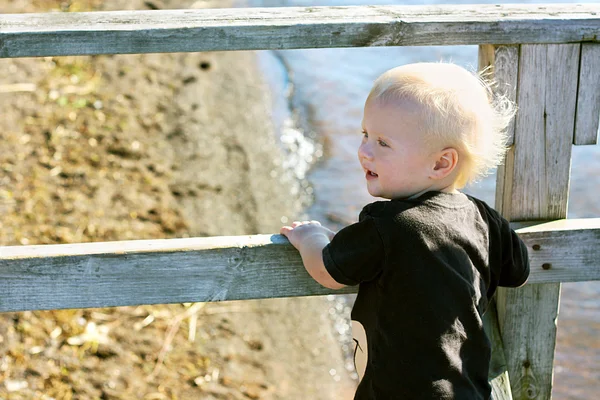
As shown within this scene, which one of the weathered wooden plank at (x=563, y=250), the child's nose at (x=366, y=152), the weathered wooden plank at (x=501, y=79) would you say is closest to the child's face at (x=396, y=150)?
the child's nose at (x=366, y=152)

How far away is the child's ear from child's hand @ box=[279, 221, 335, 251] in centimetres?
31

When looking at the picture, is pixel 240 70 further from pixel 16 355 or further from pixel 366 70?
pixel 16 355

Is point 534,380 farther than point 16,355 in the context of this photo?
No

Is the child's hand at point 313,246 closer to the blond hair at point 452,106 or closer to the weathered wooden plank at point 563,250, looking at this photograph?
the blond hair at point 452,106

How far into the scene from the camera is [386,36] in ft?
6.98

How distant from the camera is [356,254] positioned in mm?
1868

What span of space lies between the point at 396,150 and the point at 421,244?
0.23m

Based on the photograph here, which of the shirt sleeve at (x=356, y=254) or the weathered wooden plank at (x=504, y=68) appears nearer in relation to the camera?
the shirt sleeve at (x=356, y=254)

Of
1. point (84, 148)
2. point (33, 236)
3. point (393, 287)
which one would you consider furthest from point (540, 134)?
point (84, 148)

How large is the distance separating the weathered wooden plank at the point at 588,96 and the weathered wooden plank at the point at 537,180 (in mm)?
18

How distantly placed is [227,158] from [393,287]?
4.26 m

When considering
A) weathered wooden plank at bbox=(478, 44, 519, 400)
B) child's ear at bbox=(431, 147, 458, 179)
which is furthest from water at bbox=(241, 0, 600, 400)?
child's ear at bbox=(431, 147, 458, 179)

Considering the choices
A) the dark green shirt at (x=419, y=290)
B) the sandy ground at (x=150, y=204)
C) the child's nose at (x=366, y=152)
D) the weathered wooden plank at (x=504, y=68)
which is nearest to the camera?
the dark green shirt at (x=419, y=290)

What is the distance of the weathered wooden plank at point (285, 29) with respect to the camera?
204 centimetres
